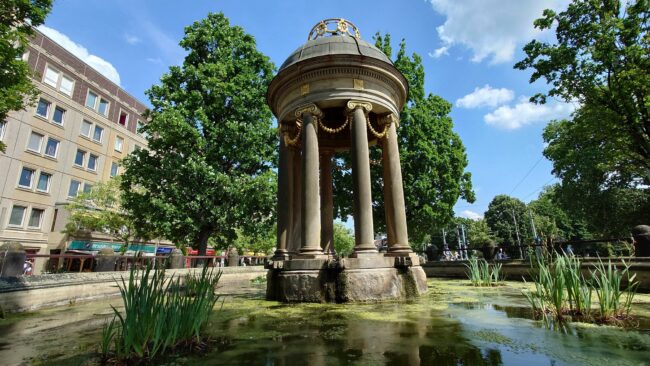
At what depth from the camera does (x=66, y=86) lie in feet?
101

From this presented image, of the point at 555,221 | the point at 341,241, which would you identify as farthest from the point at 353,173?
the point at 555,221

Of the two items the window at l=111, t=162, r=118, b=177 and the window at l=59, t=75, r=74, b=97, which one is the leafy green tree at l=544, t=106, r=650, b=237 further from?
the window at l=59, t=75, r=74, b=97

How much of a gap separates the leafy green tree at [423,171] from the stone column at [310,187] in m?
9.55

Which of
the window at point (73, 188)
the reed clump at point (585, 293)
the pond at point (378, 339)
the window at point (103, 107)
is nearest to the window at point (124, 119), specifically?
the window at point (103, 107)

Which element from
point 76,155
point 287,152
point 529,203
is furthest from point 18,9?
A: point 529,203

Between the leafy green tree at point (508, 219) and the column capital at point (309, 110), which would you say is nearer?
the column capital at point (309, 110)

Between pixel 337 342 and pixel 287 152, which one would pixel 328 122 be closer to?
pixel 287 152

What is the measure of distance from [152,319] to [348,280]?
4530 mm

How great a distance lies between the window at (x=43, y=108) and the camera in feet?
91.6

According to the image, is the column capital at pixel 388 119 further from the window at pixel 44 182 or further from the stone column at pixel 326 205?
the window at pixel 44 182

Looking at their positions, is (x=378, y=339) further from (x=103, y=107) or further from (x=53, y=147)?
(x=103, y=107)

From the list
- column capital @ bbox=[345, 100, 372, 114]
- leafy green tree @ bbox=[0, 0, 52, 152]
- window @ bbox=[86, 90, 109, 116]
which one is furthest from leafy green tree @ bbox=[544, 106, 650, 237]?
window @ bbox=[86, 90, 109, 116]

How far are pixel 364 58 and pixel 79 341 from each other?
8.07 metres

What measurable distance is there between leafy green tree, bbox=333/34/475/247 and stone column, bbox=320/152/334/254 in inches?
247
